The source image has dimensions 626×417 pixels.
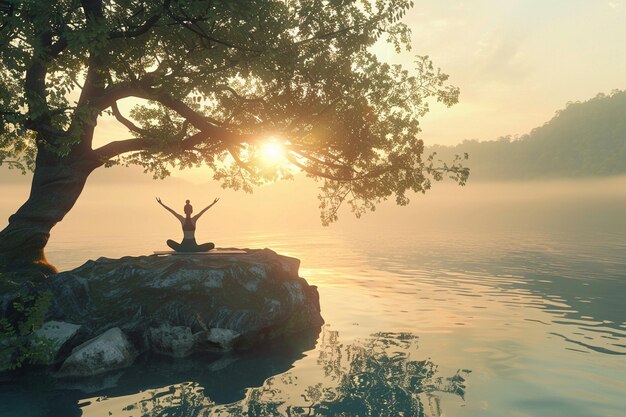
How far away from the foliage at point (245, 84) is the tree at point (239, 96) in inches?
2.4

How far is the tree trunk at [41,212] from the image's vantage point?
23703 millimetres

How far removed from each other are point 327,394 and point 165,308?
25.4 ft

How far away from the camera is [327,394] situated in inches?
572

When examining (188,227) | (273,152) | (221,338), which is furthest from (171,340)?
(273,152)

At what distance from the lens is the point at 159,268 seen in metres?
21.1

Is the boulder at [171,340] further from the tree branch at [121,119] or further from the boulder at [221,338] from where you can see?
the tree branch at [121,119]

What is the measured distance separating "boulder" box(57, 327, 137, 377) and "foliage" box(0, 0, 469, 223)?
6375mm

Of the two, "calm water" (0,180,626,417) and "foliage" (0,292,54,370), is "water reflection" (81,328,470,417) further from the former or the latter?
"foliage" (0,292,54,370)

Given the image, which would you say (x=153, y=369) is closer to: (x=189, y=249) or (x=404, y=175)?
(x=189, y=249)

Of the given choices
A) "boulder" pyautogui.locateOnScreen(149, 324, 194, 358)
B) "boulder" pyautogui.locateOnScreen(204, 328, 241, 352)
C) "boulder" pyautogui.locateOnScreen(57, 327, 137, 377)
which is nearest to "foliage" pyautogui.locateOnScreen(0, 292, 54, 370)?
"boulder" pyautogui.locateOnScreen(57, 327, 137, 377)

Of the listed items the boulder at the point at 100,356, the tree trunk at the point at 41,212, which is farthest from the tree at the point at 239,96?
the boulder at the point at 100,356

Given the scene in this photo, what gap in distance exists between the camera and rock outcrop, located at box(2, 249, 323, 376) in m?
18.3

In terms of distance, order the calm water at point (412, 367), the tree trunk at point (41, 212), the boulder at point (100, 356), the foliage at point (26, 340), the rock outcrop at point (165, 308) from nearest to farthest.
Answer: the calm water at point (412, 367) → the foliage at point (26, 340) → the boulder at point (100, 356) → the rock outcrop at point (165, 308) → the tree trunk at point (41, 212)

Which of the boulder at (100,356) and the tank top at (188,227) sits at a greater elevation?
the tank top at (188,227)
